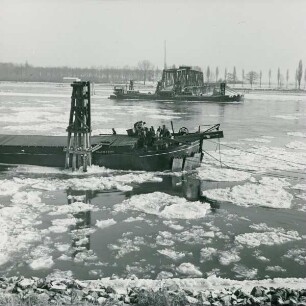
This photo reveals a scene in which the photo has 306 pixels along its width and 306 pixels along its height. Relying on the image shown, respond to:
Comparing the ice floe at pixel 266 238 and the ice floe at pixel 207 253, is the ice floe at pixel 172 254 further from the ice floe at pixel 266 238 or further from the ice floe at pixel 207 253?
the ice floe at pixel 266 238

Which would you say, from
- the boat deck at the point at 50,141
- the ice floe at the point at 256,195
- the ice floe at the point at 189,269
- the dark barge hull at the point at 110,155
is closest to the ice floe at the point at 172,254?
the ice floe at the point at 189,269

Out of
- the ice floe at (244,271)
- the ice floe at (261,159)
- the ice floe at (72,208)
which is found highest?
the ice floe at (261,159)

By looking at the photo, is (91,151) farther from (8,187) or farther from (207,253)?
(207,253)

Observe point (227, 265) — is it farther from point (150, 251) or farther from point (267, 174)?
point (267, 174)

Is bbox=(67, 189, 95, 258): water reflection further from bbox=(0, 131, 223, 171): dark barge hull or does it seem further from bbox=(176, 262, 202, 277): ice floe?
bbox=(0, 131, 223, 171): dark barge hull

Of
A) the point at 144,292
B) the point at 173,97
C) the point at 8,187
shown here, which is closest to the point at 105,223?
the point at 144,292

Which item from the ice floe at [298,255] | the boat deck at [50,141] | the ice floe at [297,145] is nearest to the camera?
the ice floe at [298,255]
